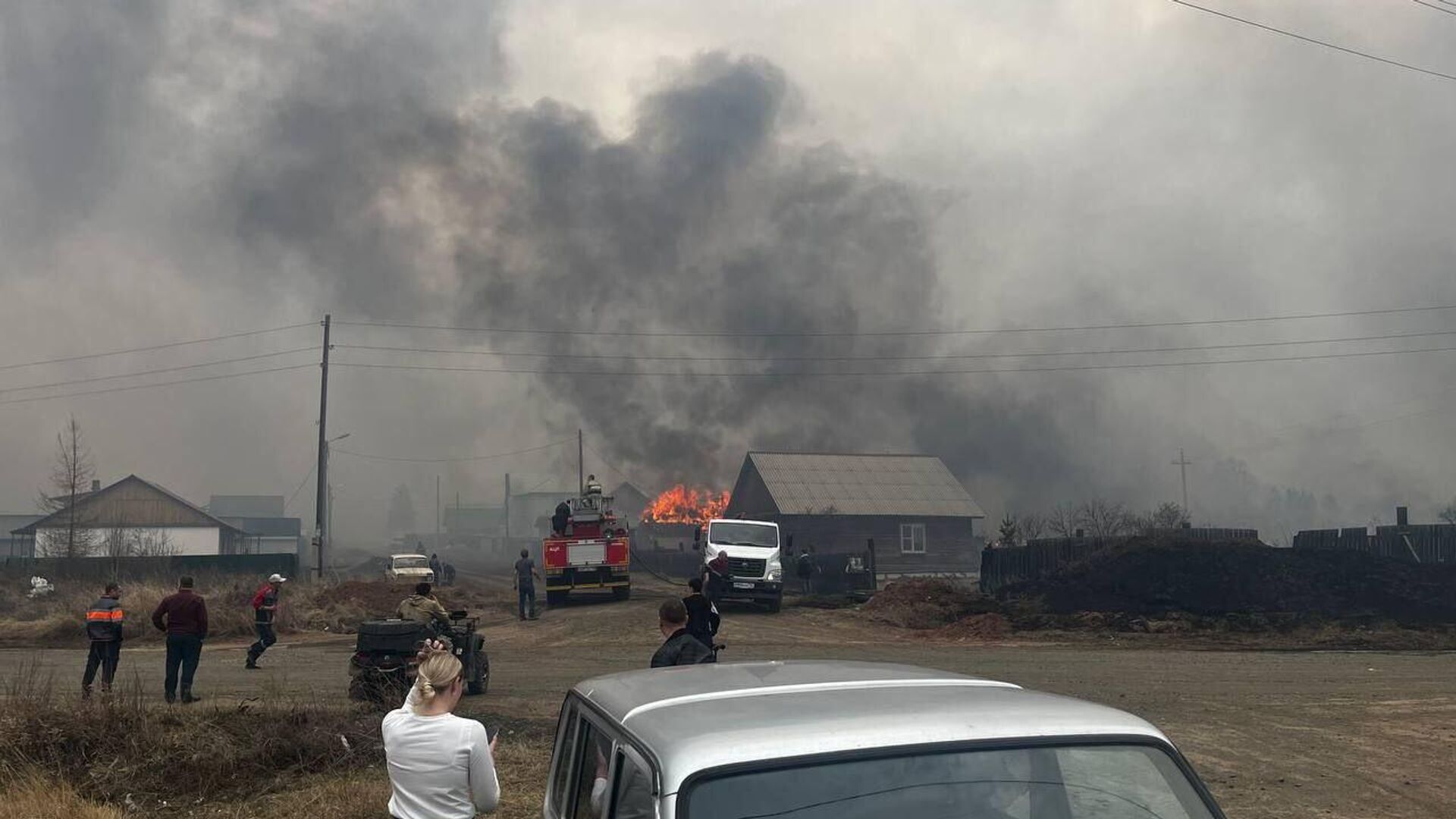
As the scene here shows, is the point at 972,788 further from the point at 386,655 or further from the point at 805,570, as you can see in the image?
the point at 805,570

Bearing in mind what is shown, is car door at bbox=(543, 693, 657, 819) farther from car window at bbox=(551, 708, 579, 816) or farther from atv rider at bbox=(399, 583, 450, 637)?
atv rider at bbox=(399, 583, 450, 637)

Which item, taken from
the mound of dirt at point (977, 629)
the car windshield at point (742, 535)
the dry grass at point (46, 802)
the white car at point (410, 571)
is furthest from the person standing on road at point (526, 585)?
→ the dry grass at point (46, 802)

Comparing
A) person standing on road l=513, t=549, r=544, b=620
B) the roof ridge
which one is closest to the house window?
person standing on road l=513, t=549, r=544, b=620

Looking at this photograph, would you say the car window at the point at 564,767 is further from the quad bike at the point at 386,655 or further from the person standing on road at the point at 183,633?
the person standing on road at the point at 183,633

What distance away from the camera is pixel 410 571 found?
126ft

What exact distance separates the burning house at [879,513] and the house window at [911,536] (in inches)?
1.4

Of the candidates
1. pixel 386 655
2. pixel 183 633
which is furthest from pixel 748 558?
pixel 386 655

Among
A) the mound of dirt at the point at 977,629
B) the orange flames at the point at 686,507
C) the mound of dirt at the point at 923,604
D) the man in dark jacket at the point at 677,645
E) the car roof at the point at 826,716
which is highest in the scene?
the orange flames at the point at 686,507

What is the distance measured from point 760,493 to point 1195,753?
1793 inches

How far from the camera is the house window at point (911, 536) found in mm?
53906

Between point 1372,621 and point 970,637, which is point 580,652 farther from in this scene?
point 1372,621

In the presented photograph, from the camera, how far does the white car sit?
36750 millimetres

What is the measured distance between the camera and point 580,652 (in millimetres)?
22031

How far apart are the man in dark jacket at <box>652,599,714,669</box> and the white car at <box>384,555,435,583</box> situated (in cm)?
2871
